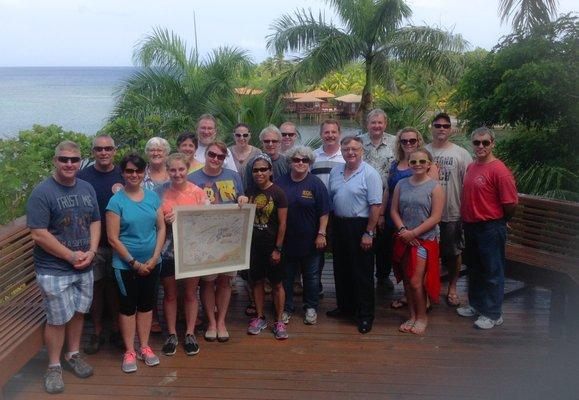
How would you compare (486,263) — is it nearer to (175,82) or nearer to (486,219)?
(486,219)

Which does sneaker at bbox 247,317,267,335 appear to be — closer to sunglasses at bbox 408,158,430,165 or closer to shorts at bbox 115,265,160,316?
shorts at bbox 115,265,160,316

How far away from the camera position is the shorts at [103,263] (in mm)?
4320

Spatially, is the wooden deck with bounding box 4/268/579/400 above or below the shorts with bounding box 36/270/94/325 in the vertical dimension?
below

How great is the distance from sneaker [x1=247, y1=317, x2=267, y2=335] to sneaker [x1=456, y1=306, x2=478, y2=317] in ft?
5.70

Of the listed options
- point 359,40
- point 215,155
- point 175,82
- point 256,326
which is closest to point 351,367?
point 256,326

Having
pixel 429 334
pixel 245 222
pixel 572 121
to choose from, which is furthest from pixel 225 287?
pixel 572 121

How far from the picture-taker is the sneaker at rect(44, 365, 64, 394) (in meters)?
3.85

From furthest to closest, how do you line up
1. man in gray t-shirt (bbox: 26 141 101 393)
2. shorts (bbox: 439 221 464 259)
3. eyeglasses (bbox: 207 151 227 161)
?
shorts (bbox: 439 221 464 259) < eyeglasses (bbox: 207 151 227 161) < man in gray t-shirt (bbox: 26 141 101 393)

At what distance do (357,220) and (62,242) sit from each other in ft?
7.22

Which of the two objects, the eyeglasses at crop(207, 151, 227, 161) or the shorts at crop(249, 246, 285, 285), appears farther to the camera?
the shorts at crop(249, 246, 285, 285)

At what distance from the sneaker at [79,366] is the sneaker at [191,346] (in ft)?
2.30

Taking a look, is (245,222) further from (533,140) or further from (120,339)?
(533,140)

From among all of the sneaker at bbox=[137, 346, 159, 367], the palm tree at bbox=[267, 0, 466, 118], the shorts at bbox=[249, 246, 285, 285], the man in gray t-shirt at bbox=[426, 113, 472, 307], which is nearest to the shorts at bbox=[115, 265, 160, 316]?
the sneaker at bbox=[137, 346, 159, 367]

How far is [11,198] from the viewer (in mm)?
6465
